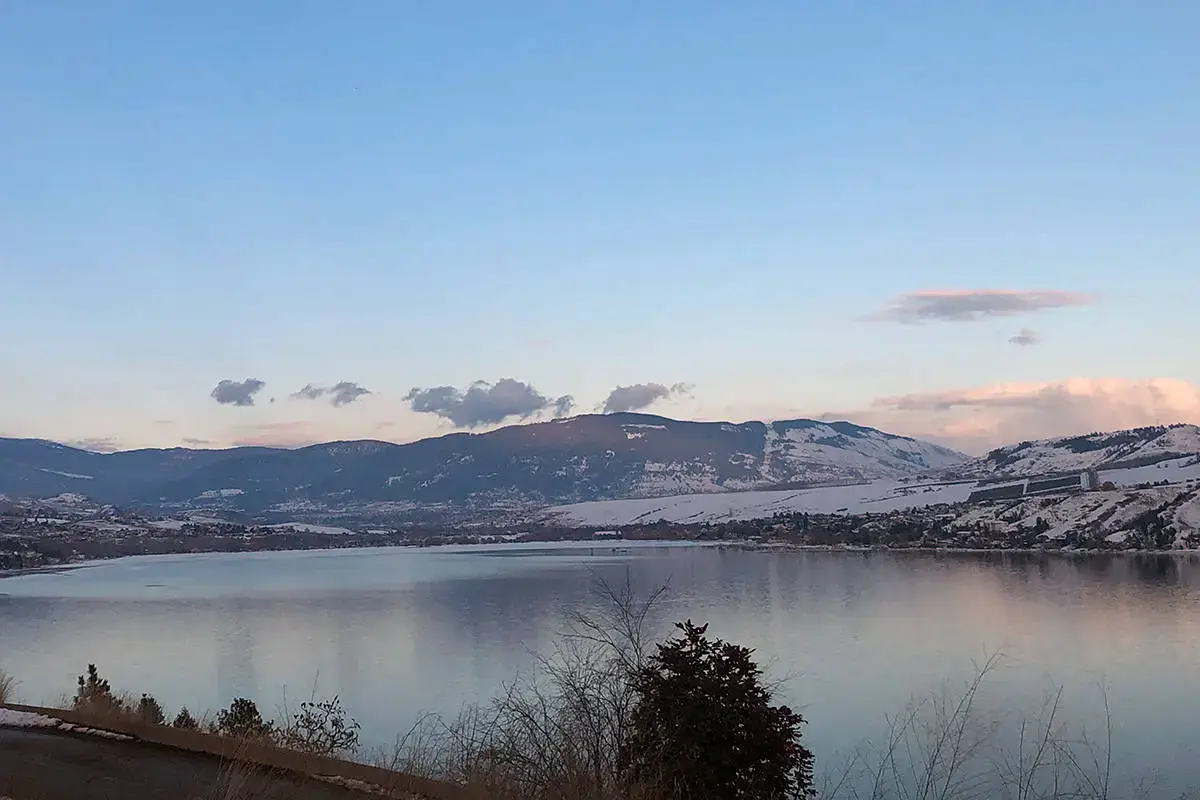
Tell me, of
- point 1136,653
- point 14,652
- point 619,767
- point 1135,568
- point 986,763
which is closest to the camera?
point 619,767

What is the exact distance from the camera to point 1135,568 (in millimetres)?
58344

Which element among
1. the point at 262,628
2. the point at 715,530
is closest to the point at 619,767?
the point at 262,628

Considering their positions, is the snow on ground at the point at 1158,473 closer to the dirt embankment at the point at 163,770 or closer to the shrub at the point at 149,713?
the shrub at the point at 149,713

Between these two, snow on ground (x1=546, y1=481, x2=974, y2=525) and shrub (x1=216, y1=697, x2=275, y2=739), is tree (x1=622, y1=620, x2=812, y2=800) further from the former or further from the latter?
snow on ground (x1=546, y1=481, x2=974, y2=525)

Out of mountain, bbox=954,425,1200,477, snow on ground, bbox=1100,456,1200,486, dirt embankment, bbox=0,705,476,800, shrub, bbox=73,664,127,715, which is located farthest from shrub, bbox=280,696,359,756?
mountain, bbox=954,425,1200,477

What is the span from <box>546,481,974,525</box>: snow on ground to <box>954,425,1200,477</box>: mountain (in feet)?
71.5

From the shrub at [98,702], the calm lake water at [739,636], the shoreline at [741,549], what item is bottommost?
the shoreline at [741,549]

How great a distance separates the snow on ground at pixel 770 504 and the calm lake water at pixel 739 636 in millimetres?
70739

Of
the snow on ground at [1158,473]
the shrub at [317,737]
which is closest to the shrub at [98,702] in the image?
the shrub at [317,737]

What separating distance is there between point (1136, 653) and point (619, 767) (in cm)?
2340

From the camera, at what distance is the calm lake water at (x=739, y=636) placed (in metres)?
21.7

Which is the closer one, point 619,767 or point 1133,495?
point 619,767

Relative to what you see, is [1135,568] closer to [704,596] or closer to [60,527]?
[704,596]

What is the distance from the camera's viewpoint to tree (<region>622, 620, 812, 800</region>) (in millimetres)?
9266
